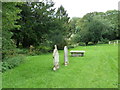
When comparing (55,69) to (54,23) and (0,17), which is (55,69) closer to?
(0,17)

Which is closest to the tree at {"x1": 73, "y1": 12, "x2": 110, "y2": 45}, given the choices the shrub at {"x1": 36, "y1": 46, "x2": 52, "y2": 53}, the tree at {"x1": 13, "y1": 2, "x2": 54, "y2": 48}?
the tree at {"x1": 13, "y1": 2, "x2": 54, "y2": 48}

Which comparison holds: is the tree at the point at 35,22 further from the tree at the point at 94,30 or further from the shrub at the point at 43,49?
the tree at the point at 94,30

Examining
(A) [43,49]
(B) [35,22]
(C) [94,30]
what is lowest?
(A) [43,49]

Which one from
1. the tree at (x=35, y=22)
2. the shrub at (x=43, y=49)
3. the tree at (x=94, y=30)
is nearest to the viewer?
the tree at (x=35, y=22)

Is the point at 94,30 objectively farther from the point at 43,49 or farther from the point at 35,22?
the point at 35,22

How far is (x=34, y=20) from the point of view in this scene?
1574cm

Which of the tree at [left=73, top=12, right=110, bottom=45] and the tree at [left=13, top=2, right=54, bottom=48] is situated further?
the tree at [left=73, top=12, right=110, bottom=45]

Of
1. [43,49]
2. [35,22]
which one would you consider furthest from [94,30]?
[35,22]

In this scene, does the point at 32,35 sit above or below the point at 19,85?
above

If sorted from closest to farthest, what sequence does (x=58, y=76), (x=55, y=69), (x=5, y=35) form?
1. (x=58, y=76)
2. (x=55, y=69)
3. (x=5, y=35)

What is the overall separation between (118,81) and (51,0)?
14658 millimetres

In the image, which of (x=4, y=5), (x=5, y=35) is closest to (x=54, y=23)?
(x=5, y=35)

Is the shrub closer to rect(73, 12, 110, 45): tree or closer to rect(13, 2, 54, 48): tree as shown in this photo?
rect(13, 2, 54, 48): tree

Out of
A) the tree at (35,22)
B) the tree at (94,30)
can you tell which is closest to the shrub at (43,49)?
the tree at (35,22)
